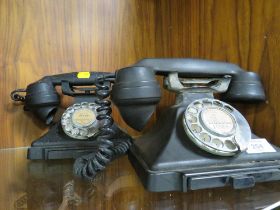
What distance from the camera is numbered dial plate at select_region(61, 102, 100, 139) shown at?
0.82 meters

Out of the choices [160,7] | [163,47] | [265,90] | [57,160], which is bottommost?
[57,160]

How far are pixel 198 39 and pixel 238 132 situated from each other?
517mm

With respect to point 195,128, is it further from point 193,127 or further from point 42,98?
point 42,98

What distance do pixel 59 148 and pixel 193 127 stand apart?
1.39ft

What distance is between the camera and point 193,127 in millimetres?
579

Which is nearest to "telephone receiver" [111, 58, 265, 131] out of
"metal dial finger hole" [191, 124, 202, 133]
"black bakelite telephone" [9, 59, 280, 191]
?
"black bakelite telephone" [9, 59, 280, 191]

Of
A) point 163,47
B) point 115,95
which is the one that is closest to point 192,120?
point 115,95

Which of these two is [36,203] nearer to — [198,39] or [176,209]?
[176,209]

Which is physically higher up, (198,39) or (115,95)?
(198,39)

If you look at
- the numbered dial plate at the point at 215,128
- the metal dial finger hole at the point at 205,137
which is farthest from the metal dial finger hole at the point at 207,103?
the metal dial finger hole at the point at 205,137

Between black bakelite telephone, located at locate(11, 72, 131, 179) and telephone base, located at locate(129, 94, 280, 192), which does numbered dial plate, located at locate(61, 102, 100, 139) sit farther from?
telephone base, located at locate(129, 94, 280, 192)

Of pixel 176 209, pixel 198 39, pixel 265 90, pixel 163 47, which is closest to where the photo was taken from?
pixel 176 209

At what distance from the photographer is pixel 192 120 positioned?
0.60 meters

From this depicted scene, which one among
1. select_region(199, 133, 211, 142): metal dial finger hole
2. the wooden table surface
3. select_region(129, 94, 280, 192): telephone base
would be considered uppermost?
select_region(199, 133, 211, 142): metal dial finger hole
